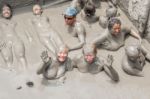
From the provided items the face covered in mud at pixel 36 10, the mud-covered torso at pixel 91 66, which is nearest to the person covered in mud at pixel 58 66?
the mud-covered torso at pixel 91 66

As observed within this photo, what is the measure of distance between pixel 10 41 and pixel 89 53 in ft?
2.92

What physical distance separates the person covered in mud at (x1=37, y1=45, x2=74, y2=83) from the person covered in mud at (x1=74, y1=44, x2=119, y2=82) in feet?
0.33

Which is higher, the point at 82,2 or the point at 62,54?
the point at 82,2

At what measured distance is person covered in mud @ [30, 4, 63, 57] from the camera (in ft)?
17.2

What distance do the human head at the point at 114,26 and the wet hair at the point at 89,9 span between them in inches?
14.4

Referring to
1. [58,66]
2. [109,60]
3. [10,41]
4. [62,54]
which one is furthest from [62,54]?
[10,41]

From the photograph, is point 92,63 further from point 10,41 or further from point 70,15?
point 10,41

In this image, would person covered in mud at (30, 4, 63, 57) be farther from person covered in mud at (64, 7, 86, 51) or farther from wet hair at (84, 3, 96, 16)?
wet hair at (84, 3, 96, 16)

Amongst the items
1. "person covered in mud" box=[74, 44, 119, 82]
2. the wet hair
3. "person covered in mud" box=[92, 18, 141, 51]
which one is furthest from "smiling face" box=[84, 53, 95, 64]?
the wet hair

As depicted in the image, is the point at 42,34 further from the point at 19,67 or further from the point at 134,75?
the point at 134,75

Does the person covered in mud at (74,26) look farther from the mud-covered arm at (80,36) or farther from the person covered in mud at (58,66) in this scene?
the person covered in mud at (58,66)

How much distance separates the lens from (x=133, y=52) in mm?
4809

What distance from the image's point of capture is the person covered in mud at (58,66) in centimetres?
478

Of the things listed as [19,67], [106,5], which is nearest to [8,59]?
[19,67]
